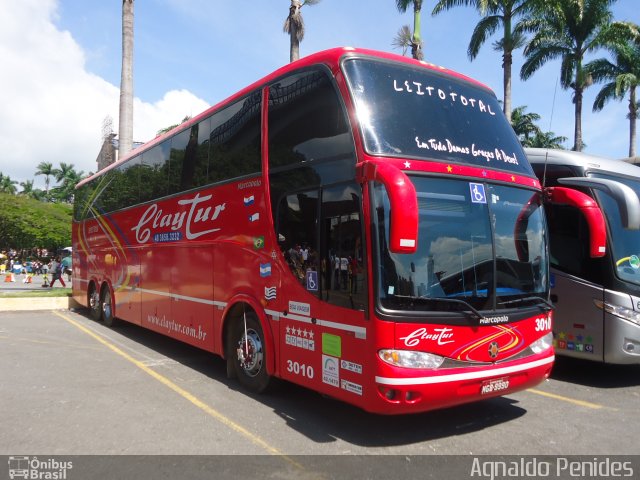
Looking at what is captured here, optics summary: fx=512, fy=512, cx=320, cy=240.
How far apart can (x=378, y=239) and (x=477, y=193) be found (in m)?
1.25

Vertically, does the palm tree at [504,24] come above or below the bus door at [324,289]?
above

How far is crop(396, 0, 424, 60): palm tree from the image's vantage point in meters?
19.2

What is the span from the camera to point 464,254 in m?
4.84

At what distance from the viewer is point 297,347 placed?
18.2 ft

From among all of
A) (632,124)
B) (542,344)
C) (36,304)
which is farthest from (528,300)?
(632,124)

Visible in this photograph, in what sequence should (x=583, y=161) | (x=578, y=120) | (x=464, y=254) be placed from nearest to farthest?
(x=464, y=254) → (x=583, y=161) → (x=578, y=120)

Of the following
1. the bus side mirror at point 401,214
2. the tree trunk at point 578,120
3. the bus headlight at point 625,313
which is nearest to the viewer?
the bus side mirror at point 401,214

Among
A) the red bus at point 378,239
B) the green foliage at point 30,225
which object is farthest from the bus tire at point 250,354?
the green foliage at point 30,225

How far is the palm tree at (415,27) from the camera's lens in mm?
19250

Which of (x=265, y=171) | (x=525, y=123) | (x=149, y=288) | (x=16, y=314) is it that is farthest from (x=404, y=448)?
(x=525, y=123)

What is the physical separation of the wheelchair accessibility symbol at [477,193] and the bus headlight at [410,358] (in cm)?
158

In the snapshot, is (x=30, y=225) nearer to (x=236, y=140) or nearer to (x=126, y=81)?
(x=126, y=81)

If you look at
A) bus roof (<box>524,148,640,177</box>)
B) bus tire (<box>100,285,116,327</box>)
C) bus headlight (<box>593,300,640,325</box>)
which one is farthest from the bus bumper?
bus tire (<box>100,285,116,327</box>)

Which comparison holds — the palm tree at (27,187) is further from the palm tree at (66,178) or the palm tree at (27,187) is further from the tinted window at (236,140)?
the tinted window at (236,140)
